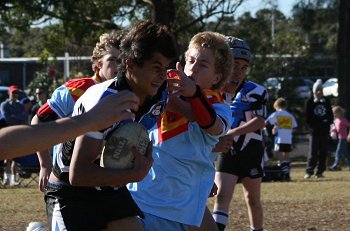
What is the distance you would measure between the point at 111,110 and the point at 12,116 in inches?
601

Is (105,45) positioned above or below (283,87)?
above

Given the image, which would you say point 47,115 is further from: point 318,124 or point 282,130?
point 282,130

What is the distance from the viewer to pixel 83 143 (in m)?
4.41

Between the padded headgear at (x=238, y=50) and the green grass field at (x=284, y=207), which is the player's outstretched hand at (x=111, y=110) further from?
the green grass field at (x=284, y=207)

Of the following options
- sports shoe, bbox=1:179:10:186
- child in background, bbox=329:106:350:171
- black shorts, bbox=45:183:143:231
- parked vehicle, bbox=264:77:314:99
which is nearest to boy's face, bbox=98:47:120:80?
black shorts, bbox=45:183:143:231

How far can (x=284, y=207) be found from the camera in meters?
12.9

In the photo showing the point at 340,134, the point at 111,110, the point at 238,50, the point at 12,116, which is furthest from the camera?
the point at 340,134

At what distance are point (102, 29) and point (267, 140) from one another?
6025 millimetres

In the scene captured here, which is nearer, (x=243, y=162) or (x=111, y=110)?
(x=111, y=110)

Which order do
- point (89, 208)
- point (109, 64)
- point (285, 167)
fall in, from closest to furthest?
point (89, 208) → point (109, 64) → point (285, 167)

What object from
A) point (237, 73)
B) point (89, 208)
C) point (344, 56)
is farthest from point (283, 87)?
point (89, 208)

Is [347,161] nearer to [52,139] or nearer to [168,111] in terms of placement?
[168,111]

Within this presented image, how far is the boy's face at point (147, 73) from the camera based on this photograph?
182 inches

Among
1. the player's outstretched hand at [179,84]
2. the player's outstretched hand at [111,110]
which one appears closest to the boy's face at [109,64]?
the player's outstretched hand at [179,84]
